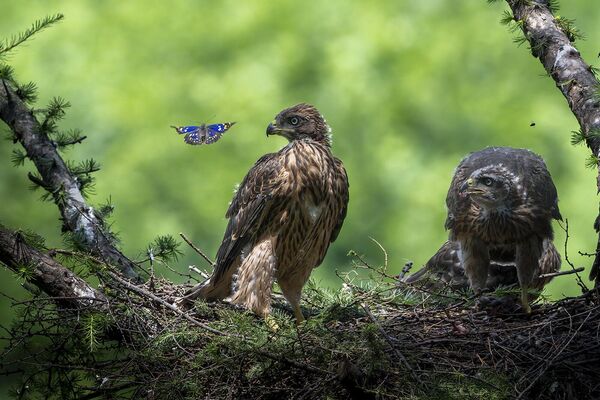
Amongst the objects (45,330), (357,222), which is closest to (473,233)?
(45,330)

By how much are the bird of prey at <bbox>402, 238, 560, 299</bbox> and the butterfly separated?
137 centimetres

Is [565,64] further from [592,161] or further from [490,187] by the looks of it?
[490,187]

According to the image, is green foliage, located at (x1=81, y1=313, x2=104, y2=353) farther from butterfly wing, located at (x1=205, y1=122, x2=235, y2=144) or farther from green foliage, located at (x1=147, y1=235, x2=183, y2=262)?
butterfly wing, located at (x1=205, y1=122, x2=235, y2=144)

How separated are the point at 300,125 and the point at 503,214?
122 centimetres

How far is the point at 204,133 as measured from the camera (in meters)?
6.36

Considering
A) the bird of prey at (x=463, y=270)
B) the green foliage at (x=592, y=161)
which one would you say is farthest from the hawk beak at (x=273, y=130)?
the green foliage at (x=592, y=161)

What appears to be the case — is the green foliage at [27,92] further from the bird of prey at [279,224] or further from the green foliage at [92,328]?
the green foliage at [92,328]


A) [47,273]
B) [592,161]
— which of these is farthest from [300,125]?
[47,273]

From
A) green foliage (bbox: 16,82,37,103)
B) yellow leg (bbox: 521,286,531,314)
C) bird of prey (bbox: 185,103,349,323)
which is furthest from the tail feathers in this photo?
green foliage (bbox: 16,82,37,103)

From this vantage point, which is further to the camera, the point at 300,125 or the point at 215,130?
the point at 215,130

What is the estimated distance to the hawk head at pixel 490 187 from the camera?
597cm

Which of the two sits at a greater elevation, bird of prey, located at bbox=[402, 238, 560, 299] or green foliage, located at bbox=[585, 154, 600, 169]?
bird of prey, located at bbox=[402, 238, 560, 299]

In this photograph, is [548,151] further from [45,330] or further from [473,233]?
[45,330]

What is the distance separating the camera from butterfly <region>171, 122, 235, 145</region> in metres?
6.28
